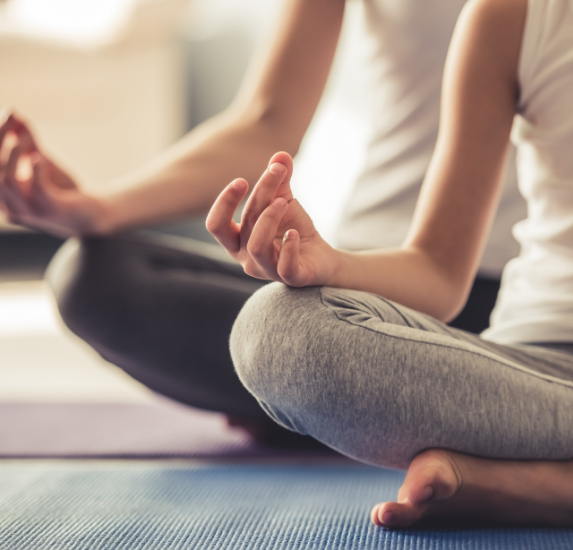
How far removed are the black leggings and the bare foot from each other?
412 mm

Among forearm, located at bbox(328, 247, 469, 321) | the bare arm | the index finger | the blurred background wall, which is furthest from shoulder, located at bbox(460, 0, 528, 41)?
the blurred background wall

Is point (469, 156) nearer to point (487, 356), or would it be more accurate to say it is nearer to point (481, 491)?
point (487, 356)

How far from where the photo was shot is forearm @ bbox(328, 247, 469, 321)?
2.01ft

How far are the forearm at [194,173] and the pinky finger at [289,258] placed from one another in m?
0.43

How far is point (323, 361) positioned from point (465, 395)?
0.12 m

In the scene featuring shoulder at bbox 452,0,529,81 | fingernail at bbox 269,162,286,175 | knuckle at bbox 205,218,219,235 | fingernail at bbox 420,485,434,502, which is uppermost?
shoulder at bbox 452,0,529,81

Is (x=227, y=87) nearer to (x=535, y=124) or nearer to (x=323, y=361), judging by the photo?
(x=535, y=124)

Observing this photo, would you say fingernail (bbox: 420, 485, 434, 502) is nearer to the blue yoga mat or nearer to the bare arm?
the blue yoga mat

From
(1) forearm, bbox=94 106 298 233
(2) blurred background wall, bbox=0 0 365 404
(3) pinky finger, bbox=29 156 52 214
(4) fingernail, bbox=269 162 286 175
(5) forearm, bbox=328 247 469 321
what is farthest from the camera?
(2) blurred background wall, bbox=0 0 365 404

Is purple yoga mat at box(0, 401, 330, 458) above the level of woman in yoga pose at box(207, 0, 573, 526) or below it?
below

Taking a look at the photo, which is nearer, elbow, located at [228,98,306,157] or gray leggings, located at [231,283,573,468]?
gray leggings, located at [231,283,573,468]

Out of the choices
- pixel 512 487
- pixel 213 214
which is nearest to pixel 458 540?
pixel 512 487

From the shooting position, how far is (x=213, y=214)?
0.51m

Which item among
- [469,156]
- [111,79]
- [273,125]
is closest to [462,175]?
[469,156]
